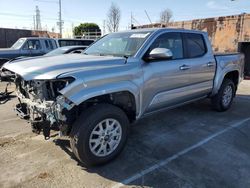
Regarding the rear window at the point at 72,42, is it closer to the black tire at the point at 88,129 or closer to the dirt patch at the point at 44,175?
the black tire at the point at 88,129

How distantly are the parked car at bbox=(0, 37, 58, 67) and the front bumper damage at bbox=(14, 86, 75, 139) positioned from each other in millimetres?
8809

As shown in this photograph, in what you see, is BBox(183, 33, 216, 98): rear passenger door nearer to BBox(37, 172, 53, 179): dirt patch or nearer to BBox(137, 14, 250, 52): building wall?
BBox(37, 172, 53, 179): dirt patch

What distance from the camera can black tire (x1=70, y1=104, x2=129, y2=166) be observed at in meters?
3.28

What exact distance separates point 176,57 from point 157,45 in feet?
1.78

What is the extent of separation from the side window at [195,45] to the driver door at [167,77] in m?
0.22

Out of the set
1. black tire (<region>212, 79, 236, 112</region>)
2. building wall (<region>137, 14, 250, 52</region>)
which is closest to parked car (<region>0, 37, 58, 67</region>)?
building wall (<region>137, 14, 250, 52</region>)

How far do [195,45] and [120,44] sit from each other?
169cm

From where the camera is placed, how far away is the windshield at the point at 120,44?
13.8ft

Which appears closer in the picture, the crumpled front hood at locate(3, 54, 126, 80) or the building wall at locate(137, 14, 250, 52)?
the crumpled front hood at locate(3, 54, 126, 80)

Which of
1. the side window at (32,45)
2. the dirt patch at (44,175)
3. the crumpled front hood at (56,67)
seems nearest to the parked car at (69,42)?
the side window at (32,45)

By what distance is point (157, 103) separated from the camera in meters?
4.37

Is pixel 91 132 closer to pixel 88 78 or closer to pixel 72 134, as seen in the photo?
pixel 72 134

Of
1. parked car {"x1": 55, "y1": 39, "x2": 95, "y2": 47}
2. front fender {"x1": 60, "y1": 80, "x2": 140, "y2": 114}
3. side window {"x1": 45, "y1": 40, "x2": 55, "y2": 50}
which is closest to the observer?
front fender {"x1": 60, "y1": 80, "x2": 140, "y2": 114}

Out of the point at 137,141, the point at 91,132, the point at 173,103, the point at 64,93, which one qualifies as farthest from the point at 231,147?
the point at 64,93
